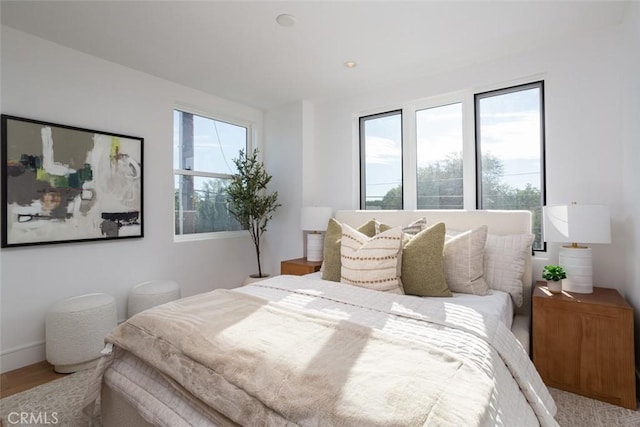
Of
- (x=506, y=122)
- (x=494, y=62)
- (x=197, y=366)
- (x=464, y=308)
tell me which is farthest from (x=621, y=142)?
(x=197, y=366)

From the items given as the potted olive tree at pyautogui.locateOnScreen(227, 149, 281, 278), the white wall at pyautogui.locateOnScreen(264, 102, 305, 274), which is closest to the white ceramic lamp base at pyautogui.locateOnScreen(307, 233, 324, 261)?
the white wall at pyautogui.locateOnScreen(264, 102, 305, 274)

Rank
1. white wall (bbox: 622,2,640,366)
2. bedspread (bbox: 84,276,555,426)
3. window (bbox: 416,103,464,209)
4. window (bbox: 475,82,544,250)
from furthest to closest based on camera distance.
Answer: window (bbox: 416,103,464,209), window (bbox: 475,82,544,250), white wall (bbox: 622,2,640,366), bedspread (bbox: 84,276,555,426)

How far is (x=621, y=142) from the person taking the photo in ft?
7.57

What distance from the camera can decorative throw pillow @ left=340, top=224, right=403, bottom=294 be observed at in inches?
82.5

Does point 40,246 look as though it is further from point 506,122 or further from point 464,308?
point 506,122

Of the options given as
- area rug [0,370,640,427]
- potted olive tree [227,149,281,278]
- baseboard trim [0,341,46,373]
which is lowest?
area rug [0,370,640,427]

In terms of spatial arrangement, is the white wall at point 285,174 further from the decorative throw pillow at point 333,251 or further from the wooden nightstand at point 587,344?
the wooden nightstand at point 587,344

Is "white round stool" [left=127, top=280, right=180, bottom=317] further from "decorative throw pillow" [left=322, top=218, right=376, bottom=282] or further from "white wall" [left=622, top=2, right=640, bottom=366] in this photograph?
"white wall" [left=622, top=2, right=640, bottom=366]

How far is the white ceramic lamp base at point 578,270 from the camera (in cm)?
218

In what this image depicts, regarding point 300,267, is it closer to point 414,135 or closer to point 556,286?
point 414,135

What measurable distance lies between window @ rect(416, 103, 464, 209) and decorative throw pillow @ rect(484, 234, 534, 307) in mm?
764

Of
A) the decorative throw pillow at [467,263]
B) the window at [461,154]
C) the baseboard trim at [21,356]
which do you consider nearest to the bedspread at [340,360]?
the decorative throw pillow at [467,263]

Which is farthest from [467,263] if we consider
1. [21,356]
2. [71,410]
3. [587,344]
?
[21,356]

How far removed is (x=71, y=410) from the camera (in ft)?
6.23
